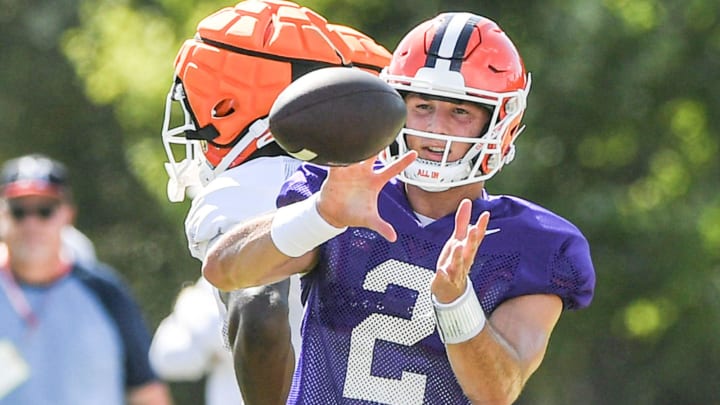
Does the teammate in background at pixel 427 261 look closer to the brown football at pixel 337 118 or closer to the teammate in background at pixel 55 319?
the brown football at pixel 337 118

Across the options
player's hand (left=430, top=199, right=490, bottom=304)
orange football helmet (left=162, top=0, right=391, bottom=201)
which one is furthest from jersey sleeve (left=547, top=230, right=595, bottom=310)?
orange football helmet (left=162, top=0, right=391, bottom=201)

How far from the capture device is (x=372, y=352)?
4055 mm

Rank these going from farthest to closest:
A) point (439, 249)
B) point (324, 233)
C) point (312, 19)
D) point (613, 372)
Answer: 1. point (613, 372)
2. point (312, 19)
3. point (439, 249)
4. point (324, 233)

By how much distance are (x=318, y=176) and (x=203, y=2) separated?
7.90 m

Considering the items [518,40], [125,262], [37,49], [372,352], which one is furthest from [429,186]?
[37,49]

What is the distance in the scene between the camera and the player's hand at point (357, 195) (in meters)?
3.76

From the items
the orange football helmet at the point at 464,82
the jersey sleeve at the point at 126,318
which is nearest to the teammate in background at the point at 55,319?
the jersey sleeve at the point at 126,318

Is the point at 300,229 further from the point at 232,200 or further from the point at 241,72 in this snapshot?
the point at 241,72

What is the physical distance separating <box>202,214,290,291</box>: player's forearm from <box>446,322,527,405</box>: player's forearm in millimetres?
436

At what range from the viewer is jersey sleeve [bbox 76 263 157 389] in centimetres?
579

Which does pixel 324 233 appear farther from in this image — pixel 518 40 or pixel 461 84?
pixel 518 40

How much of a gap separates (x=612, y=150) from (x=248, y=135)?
24.1 feet

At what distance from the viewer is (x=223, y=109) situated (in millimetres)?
4859

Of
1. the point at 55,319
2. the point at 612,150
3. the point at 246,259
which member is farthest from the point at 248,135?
the point at 612,150
